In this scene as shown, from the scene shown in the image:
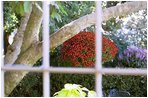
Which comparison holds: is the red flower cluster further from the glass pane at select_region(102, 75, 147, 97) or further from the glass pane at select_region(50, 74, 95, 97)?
the glass pane at select_region(102, 75, 147, 97)

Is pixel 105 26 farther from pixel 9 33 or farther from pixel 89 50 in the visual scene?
pixel 9 33

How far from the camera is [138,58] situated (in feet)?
12.2

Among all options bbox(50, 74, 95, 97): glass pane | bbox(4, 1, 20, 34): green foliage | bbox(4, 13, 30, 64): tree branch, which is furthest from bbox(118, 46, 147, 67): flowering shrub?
bbox(4, 13, 30, 64): tree branch

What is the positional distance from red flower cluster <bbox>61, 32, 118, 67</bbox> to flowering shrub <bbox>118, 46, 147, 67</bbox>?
19.0 inches

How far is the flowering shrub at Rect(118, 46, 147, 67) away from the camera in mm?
3714

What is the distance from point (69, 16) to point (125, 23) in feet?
2.25

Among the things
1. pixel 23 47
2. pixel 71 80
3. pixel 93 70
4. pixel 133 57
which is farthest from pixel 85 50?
pixel 93 70

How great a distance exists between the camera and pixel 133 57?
149 inches

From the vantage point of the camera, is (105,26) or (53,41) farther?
(105,26)

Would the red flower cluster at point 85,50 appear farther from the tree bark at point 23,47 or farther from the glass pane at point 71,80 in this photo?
the tree bark at point 23,47

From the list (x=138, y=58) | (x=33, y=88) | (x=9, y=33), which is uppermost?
(x=9, y=33)

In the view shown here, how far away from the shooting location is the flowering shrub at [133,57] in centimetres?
371

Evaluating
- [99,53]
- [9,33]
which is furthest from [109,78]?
[99,53]

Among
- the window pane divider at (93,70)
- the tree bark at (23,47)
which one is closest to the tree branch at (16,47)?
the tree bark at (23,47)
